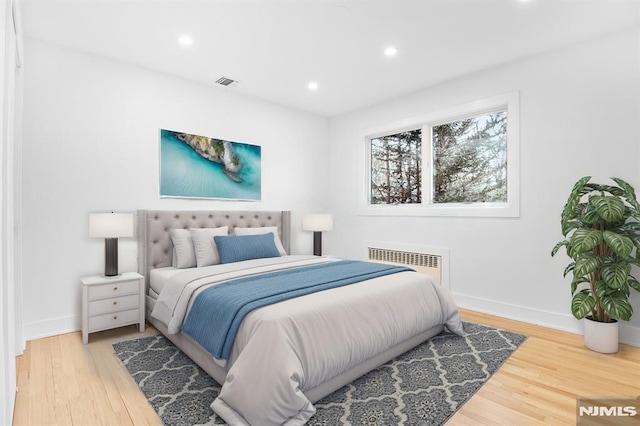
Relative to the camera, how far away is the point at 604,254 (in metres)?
2.74

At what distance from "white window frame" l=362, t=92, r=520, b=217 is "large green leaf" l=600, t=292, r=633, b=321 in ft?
3.44

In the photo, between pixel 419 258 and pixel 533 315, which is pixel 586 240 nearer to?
pixel 533 315

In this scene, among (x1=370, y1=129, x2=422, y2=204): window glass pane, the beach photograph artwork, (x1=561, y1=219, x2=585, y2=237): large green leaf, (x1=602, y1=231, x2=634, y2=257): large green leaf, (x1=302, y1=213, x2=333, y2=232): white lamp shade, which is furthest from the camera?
(x1=302, y1=213, x2=333, y2=232): white lamp shade

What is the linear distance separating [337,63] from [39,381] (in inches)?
138

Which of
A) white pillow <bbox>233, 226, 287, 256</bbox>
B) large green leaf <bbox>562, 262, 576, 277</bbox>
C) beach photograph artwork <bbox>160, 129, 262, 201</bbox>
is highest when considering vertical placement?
beach photograph artwork <bbox>160, 129, 262, 201</bbox>

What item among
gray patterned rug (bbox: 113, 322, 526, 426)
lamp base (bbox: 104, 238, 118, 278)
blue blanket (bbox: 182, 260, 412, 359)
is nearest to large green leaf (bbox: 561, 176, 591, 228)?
gray patterned rug (bbox: 113, 322, 526, 426)

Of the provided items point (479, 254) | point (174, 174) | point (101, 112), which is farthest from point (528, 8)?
point (101, 112)

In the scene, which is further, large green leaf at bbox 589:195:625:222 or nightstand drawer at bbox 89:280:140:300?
nightstand drawer at bbox 89:280:140:300

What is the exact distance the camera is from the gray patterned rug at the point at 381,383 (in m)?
1.86

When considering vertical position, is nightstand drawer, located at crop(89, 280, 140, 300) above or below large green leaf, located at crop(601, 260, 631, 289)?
below

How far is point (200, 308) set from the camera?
2314 millimetres

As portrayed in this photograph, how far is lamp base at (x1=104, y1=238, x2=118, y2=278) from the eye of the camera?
10.2 feet

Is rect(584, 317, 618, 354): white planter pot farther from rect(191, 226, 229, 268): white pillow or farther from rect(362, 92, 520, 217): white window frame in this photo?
rect(191, 226, 229, 268): white pillow

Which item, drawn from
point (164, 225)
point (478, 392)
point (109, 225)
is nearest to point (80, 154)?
point (109, 225)
